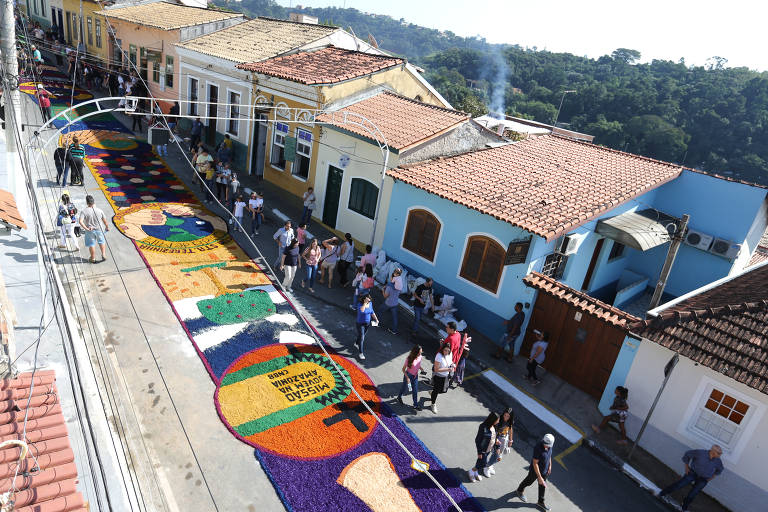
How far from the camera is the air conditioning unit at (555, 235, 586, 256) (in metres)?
13.3

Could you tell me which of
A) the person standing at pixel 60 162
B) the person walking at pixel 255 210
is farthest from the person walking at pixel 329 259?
the person standing at pixel 60 162

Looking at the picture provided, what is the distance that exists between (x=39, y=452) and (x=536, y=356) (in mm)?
9637

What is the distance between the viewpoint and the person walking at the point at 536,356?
12.0 m

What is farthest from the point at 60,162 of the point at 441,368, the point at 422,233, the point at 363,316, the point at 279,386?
the point at 441,368

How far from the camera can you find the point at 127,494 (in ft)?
23.3

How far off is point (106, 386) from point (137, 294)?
3.38m

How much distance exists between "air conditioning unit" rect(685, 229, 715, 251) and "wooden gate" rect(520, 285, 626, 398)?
696cm

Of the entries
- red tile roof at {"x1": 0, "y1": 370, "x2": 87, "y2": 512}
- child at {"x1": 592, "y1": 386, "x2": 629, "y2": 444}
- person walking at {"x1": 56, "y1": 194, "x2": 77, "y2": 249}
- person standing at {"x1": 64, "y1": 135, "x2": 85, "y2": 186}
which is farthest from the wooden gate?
person standing at {"x1": 64, "y1": 135, "x2": 85, "y2": 186}

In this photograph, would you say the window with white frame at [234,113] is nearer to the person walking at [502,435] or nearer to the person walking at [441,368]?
the person walking at [441,368]

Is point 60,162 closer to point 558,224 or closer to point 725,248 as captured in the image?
point 558,224

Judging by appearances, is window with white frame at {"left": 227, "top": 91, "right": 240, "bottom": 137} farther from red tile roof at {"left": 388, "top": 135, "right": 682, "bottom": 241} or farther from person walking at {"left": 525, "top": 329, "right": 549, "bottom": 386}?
person walking at {"left": 525, "top": 329, "right": 549, "bottom": 386}

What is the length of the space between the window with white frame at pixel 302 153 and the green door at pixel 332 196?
1.48 meters

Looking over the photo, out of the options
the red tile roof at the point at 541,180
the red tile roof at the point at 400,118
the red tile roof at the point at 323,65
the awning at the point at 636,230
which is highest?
the red tile roof at the point at 323,65

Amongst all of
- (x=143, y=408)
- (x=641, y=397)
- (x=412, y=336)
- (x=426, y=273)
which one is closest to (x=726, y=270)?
(x=641, y=397)
